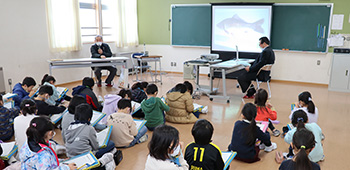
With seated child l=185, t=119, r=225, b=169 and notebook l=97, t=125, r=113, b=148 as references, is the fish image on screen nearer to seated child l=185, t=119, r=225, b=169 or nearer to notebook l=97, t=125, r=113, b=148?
notebook l=97, t=125, r=113, b=148

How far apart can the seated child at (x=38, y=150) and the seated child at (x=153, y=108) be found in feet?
5.70

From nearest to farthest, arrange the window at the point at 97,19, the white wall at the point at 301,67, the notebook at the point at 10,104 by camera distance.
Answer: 1. the notebook at the point at 10,104
2. the white wall at the point at 301,67
3. the window at the point at 97,19

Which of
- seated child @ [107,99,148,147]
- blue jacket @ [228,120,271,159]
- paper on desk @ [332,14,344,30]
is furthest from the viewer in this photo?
paper on desk @ [332,14,344,30]

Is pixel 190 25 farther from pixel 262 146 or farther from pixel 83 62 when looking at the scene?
pixel 262 146

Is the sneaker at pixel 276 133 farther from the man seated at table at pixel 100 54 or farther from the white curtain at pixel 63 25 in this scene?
the white curtain at pixel 63 25

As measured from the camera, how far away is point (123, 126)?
10.7ft

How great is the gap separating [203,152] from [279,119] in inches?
112

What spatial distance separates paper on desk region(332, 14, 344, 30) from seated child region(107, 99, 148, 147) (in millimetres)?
5712

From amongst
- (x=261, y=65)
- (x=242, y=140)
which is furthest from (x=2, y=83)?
(x=261, y=65)

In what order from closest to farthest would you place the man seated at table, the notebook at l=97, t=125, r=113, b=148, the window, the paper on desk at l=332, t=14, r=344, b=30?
the notebook at l=97, t=125, r=113, b=148 → the paper on desk at l=332, t=14, r=344, b=30 → the man seated at table → the window

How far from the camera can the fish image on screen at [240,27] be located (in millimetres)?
7434

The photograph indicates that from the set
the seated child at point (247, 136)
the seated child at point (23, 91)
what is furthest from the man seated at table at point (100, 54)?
the seated child at point (247, 136)

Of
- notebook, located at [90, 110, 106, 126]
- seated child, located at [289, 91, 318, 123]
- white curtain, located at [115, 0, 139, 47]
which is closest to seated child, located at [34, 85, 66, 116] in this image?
notebook, located at [90, 110, 106, 126]

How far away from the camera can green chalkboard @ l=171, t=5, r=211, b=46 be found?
27.1ft
